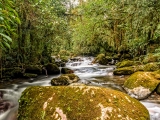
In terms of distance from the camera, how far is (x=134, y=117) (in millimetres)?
3027

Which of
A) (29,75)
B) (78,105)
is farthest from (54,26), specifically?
(78,105)

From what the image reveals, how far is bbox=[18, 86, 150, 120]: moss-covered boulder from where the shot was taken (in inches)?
119

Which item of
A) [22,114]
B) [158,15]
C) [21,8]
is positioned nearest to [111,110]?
[22,114]

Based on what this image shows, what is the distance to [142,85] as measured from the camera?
556 centimetres

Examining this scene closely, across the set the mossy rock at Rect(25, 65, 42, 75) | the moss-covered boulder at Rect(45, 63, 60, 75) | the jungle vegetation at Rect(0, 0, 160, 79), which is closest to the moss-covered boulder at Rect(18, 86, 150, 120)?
the jungle vegetation at Rect(0, 0, 160, 79)

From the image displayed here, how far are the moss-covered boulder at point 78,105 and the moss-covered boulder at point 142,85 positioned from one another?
207cm

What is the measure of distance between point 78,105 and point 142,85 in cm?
304

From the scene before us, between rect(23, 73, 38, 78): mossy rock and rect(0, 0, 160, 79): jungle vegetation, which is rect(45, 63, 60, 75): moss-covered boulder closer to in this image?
rect(0, 0, 160, 79): jungle vegetation

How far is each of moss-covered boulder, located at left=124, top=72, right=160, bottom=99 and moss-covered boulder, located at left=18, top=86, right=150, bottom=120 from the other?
81.4 inches

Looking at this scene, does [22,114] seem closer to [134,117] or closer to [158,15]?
[134,117]

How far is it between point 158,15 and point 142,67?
262 cm

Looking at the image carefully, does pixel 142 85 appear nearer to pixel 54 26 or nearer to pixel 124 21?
pixel 54 26

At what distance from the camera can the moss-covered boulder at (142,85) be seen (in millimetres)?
5343

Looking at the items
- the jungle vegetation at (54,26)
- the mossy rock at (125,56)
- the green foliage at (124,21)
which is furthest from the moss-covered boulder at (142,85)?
the mossy rock at (125,56)
